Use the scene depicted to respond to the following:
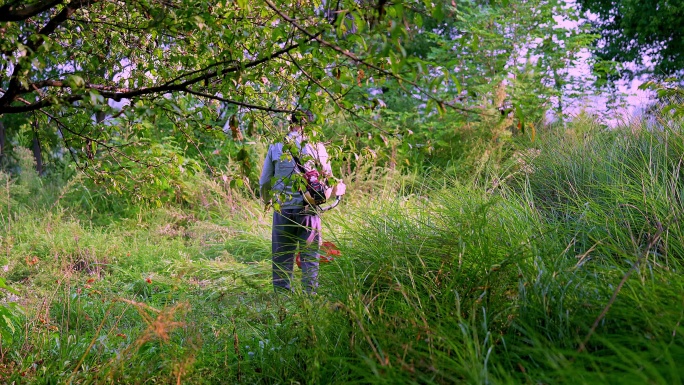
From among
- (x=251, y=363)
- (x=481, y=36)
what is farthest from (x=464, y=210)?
(x=481, y=36)

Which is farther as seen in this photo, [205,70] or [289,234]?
[289,234]

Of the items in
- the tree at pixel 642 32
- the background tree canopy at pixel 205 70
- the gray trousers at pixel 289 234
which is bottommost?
the gray trousers at pixel 289 234

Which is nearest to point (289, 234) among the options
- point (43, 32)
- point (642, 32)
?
point (43, 32)

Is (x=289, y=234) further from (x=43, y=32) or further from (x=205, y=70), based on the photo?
(x=43, y=32)

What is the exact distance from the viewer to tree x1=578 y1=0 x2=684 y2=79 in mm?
18109

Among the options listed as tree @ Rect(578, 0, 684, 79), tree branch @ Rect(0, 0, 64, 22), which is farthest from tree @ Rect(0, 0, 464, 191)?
tree @ Rect(578, 0, 684, 79)

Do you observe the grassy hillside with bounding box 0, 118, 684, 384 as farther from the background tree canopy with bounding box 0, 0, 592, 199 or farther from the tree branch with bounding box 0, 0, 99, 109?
the tree branch with bounding box 0, 0, 99, 109

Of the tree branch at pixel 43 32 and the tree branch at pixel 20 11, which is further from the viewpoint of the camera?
the tree branch at pixel 43 32

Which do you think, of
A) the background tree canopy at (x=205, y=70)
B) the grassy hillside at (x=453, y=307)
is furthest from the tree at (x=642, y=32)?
the background tree canopy at (x=205, y=70)

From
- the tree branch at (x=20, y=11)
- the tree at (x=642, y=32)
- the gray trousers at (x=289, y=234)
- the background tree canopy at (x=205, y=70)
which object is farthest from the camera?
the tree at (x=642, y=32)

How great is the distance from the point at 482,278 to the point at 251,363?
4.60ft

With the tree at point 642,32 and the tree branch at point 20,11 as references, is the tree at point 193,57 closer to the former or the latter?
the tree branch at point 20,11

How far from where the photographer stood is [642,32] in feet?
63.9

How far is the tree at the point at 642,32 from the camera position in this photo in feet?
59.4
